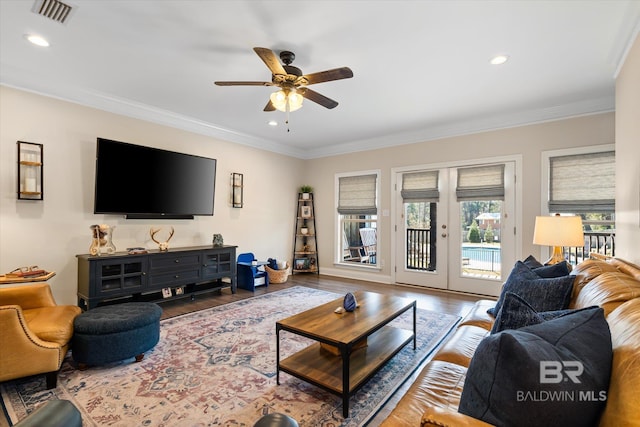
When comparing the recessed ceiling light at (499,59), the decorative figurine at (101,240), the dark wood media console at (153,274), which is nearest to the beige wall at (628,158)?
the recessed ceiling light at (499,59)

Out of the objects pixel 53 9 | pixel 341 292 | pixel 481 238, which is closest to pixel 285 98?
pixel 53 9

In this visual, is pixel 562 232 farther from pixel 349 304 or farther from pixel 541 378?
pixel 541 378

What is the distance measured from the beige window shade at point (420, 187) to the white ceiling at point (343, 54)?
103cm

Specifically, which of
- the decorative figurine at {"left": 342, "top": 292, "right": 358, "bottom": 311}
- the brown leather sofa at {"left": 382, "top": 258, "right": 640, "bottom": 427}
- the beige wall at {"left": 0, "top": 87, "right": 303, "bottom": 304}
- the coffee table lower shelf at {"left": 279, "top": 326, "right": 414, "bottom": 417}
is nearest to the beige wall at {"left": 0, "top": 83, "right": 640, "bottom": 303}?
the beige wall at {"left": 0, "top": 87, "right": 303, "bottom": 304}

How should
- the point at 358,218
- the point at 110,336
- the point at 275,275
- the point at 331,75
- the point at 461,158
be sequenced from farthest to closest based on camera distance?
the point at 358,218
the point at 275,275
the point at 461,158
the point at 331,75
the point at 110,336

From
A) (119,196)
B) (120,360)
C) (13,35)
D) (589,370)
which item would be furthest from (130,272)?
(589,370)

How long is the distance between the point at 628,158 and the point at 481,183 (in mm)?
2085

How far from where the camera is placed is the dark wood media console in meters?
3.30

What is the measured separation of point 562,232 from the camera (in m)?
2.85

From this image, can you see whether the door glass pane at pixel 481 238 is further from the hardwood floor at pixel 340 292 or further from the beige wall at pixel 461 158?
the hardwood floor at pixel 340 292

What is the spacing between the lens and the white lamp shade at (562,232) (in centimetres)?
281

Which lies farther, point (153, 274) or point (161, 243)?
point (161, 243)

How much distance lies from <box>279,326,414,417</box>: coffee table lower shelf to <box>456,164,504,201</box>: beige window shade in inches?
116

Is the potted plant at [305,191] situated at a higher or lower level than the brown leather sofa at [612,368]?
higher
